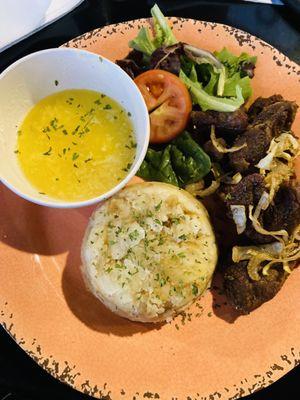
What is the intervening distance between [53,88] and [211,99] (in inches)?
32.9

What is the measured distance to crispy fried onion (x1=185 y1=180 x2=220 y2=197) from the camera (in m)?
2.56

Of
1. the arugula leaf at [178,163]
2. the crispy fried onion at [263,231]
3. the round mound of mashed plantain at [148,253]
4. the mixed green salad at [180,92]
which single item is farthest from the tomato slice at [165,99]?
the crispy fried onion at [263,231]

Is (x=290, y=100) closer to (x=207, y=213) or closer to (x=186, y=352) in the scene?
(x=207, y=213)

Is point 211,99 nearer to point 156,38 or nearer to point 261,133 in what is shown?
point 261,133

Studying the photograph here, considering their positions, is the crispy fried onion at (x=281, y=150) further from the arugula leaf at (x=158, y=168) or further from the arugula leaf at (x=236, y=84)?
the arugula leaf at (x=158, y=168)

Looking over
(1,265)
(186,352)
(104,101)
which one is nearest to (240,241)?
(186,352)

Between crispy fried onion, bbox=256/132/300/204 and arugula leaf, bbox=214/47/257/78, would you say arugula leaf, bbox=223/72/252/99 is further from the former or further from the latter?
crispy fried onion, bbox=256/132/300/204

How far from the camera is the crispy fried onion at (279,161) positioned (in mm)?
2322

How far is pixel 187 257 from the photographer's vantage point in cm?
231

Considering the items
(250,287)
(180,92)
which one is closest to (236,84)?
(180,92)

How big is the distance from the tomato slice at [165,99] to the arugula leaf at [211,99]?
6cm

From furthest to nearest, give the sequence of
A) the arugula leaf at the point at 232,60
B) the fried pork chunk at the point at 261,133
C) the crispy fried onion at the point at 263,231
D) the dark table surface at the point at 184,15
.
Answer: the dark table surface at the point at 184,15
the arugula leaf at the point at 232,60
the fried pork chunk at the point at 261,133
the crispy fried onion at the point at 263,231

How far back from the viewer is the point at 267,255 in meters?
2.30

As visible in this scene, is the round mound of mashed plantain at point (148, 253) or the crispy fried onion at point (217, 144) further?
the crispy fried onion at point (217, 144)
